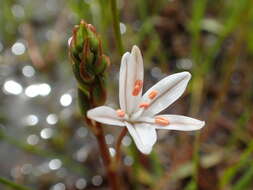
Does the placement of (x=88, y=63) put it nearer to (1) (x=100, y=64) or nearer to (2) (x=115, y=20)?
(1) (x=100, y=64)

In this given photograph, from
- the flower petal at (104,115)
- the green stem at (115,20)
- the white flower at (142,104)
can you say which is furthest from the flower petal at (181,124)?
the green stem at (115,20)

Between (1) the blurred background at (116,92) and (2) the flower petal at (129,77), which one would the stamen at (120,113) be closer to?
(2) the flower petal at (129,77)

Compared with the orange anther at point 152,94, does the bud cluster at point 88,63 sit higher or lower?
higher

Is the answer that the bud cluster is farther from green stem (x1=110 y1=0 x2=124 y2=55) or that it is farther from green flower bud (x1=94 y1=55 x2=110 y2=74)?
green stem (x1=110 y1=0 x2=124 y2=55)

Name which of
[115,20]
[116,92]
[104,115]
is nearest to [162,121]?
[104,115]

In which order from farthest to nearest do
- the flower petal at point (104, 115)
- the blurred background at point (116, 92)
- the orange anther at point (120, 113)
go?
1. the blurred background at point (116, 92)
2. the orange anther at point (120, 113)
3. the flower petal at point (104, 115)

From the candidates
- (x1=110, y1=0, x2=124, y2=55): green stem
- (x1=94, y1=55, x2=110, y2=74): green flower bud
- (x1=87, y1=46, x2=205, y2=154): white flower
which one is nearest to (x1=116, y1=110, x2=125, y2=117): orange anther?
(x1=87, y1=46, x2=205, y2=154): white flower
